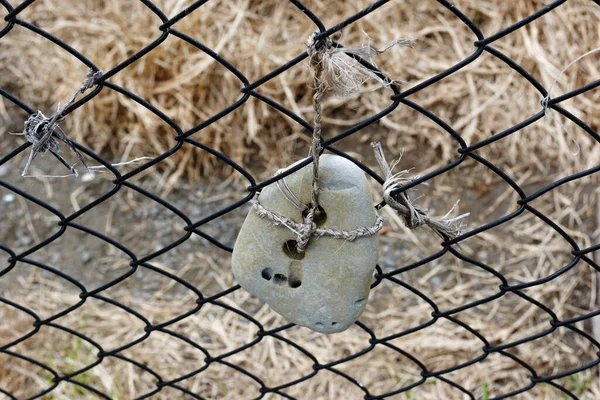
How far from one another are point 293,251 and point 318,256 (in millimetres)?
39

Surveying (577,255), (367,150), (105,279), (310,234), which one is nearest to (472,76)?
(367,150)

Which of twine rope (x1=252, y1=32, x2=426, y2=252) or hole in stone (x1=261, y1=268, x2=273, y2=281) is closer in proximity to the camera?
twine rope (x1=252, y1=32, x2=426, y2=252)

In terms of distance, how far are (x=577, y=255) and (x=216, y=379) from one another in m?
1.15

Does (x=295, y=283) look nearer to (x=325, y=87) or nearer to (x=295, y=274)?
(x=295, y=274)

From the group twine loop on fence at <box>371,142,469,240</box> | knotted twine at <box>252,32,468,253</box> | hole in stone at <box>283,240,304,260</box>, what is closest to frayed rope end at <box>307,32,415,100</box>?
knotted twine at <box>252,32,468,253</box>

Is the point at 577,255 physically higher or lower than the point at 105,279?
lower

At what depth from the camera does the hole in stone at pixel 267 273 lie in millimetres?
930

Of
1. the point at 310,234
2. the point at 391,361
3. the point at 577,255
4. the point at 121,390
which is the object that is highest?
the point at 391,361

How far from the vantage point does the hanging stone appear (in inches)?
33.1

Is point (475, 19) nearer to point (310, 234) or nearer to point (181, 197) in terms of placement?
point (181, 197)

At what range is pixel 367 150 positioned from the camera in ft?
8.73

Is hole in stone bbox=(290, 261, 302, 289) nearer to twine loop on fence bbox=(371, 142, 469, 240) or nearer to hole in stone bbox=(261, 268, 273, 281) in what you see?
hole in stone bbox=(261, 268, 273, 281)

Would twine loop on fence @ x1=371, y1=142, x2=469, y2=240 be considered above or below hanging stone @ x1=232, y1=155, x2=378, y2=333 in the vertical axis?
above

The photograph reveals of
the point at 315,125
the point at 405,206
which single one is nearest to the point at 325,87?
the point at 315,125
